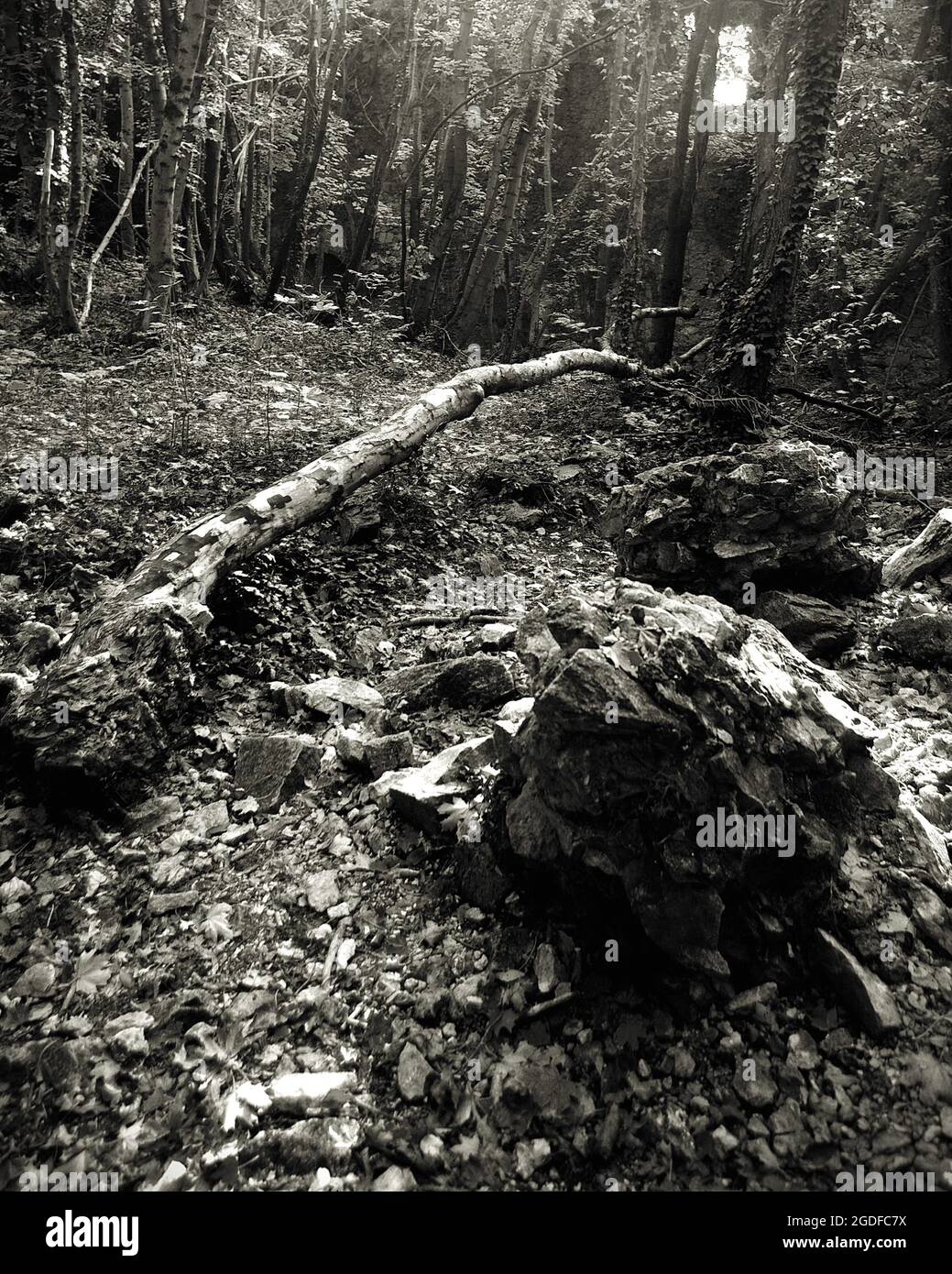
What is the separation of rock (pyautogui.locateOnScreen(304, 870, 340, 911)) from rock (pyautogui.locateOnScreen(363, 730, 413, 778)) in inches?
25.5

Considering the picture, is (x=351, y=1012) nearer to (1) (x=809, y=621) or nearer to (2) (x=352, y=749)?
(2) (x=352, y=749)

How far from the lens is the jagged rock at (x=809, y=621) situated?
197 inches

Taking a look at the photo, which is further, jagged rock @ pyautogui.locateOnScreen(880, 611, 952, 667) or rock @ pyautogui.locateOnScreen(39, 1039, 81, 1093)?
jagged rock @ pyautogui.locateOnScreen(880, 611, 952, 667)

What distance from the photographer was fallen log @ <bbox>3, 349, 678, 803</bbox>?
3.38 metres

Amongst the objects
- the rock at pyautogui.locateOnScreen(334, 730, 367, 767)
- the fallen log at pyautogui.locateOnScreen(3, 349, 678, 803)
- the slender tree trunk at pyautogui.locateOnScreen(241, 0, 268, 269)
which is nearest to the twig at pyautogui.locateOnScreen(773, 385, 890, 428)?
the fallen log at pyautogui.locateOnScreen(3, 349, 678, 803)

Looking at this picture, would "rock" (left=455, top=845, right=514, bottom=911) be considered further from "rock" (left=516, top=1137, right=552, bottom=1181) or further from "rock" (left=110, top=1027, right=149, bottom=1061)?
"rock" (left=110, top=1027, right=149, bottom=1061)

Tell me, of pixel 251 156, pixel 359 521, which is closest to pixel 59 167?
pixel 359 521

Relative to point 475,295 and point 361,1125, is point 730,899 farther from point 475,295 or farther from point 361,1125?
point 475,295

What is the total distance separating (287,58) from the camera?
17.5m
